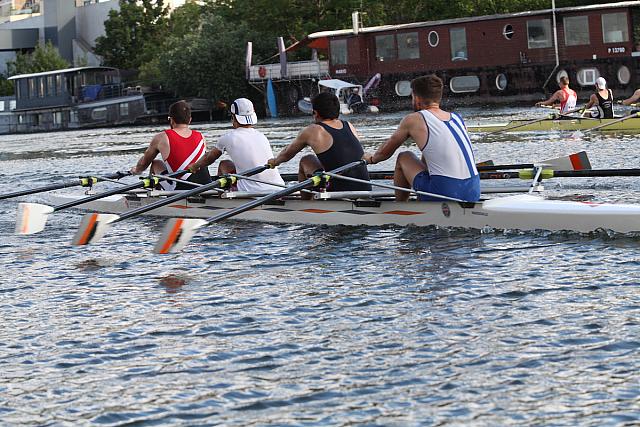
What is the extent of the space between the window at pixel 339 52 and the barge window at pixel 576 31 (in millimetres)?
13346

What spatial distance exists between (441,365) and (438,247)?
4.42 metres

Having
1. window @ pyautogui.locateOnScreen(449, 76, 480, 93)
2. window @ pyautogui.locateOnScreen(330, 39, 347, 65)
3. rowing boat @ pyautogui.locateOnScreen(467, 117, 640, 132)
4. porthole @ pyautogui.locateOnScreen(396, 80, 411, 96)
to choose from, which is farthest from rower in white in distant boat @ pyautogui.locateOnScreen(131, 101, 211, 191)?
window @ pyautogui.locateOnScreen(330, 39, 347, 65)

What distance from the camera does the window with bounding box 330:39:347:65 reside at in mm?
63188

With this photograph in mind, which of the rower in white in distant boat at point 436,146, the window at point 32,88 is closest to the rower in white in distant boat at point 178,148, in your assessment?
the rower in white in distant boat at point 436,146

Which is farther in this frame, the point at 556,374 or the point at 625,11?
the point at 625,11

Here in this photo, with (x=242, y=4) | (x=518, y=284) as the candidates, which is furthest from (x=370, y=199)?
(x=242, y=4)

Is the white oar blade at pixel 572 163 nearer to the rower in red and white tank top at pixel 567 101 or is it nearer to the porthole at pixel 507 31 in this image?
the rower in red and white tank top at pixel 567 101

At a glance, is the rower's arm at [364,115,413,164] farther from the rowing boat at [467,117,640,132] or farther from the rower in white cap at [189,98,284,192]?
the rowing boat at [467,117,640,132]

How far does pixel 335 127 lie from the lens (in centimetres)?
1336

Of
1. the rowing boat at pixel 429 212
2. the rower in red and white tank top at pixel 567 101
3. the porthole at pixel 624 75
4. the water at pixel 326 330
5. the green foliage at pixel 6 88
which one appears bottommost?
the water at pixel 326 330

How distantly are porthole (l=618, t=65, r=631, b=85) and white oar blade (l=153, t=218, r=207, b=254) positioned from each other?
4605cm

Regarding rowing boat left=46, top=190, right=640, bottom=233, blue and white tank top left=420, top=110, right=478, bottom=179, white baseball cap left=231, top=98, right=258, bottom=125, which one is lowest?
rowing boat left=46, top=190, right=640, bottom=233

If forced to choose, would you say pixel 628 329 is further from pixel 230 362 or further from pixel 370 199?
pixel 370 199

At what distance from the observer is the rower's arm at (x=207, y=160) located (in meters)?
14.5
